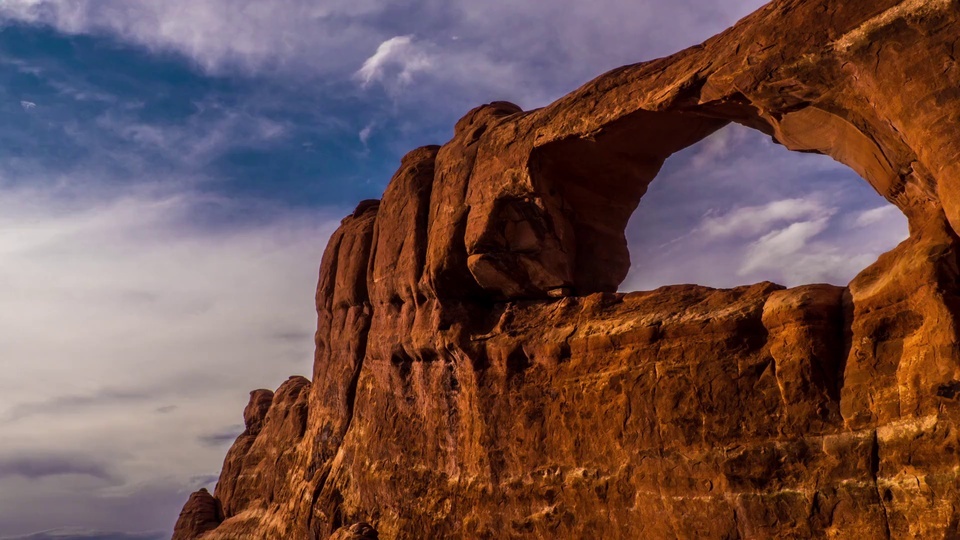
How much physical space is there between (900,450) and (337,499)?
20.2m

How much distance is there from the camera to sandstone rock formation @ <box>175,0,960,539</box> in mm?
14758

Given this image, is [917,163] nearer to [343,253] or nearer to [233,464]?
[343,253]

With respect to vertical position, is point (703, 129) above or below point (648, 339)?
above

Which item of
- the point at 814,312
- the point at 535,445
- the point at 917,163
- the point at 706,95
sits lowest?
the point at 535,445

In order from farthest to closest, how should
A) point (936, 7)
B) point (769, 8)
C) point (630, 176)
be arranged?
point (630, 176), point (769, 8), point (936, 7)

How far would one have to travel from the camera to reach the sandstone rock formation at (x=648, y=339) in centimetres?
1476

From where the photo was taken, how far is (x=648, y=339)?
1947 cm

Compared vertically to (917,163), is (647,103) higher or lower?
higher

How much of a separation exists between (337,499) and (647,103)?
59.9 feet

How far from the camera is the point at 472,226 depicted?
25.6m

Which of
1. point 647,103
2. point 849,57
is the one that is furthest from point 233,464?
point 849,57

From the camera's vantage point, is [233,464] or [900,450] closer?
[900,450]

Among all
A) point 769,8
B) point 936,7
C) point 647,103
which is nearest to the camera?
point 936,7

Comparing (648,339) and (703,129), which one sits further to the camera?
(703,129)
